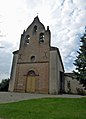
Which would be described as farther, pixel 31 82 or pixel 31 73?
pixel 31 73

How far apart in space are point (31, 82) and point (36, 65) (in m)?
2.99

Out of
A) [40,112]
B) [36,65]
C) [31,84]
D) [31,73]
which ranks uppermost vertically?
[36,65]

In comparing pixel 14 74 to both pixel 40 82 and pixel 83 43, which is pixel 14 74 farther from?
pixel 83 43

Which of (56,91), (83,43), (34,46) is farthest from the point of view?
(34,46)

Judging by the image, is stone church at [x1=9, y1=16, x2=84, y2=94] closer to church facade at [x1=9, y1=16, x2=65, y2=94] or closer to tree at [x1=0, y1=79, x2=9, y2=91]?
church facade at [x1=9, y1=16, x2=65, y2=94]

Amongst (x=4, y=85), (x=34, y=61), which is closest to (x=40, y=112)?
(x=34, y=61)

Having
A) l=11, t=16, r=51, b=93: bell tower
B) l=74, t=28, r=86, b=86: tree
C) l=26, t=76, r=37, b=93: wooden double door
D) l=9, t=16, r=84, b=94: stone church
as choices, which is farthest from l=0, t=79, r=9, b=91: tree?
l=74, t=28, r=86, b=86: tree

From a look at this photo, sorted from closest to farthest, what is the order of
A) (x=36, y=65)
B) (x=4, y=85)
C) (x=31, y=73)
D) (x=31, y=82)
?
(x=31, y=82) < (x=36, y=65) < (x=31, y=73) < (x=4, y=85)

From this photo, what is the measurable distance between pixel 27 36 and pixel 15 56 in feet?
14.9

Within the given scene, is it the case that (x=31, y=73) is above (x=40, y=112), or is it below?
above

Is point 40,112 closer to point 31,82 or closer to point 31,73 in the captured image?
point 31,82

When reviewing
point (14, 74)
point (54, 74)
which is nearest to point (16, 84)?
point (14, 74)

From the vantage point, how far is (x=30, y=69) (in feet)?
94.2

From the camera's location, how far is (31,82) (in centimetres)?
2809
